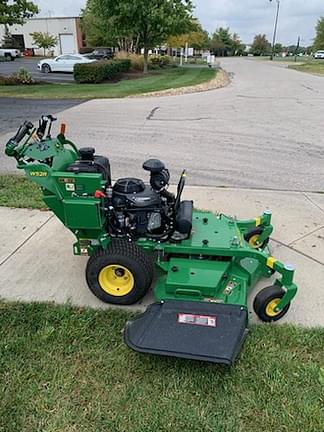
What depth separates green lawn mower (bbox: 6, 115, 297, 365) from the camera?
2.61m

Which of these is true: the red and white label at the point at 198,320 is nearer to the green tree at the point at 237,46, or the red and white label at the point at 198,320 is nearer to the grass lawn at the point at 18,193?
the grass lawn at the point at 18,193

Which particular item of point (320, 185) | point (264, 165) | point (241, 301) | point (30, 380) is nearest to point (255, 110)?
point (264, 165)

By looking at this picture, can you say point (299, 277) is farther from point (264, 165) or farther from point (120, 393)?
point (264, 165)

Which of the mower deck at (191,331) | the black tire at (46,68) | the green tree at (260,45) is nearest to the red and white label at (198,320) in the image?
the mower deck at (191,331)

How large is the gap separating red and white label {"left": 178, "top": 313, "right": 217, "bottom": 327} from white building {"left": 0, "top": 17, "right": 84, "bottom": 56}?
2312 inches

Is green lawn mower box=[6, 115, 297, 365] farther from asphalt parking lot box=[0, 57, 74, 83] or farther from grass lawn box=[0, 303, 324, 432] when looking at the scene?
asphalt parking lot box=[0, 57, 74, 83]

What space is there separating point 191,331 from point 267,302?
66 centimetres

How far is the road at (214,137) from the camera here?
19.1 ft

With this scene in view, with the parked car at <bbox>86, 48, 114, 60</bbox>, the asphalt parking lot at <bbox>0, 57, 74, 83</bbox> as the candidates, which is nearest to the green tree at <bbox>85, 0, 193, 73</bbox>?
the asphalt parking lot at <bbox>0, 57, 74, 83</bbox>

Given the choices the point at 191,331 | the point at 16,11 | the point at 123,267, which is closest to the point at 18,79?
the point at 16,11

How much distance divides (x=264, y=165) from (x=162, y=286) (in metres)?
4.09

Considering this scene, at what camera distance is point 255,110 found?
11914 millimetres

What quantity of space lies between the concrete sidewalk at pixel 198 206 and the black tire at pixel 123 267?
0.10 m

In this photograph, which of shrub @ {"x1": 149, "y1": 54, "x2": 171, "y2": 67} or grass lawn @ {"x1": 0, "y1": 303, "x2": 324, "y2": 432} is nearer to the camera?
grass lawn @ {"x1": 0, "y1": 303, "x2": 324, "y2": 432}
